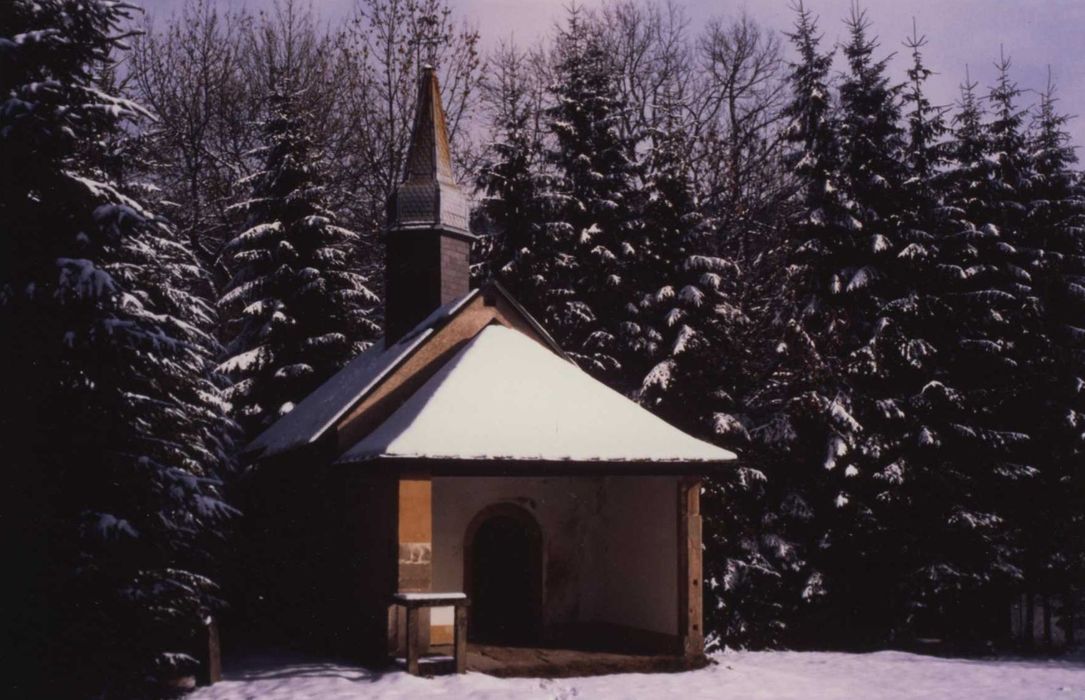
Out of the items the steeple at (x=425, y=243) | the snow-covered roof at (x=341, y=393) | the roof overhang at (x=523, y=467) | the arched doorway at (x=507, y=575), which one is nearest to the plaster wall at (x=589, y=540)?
the arched doorway at (x=507, y=575)

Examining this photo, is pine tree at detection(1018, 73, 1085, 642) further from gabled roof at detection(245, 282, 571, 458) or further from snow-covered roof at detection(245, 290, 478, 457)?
snow-covered roof at detection(245, 290, 478, 457)

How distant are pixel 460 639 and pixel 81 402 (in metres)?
5.29

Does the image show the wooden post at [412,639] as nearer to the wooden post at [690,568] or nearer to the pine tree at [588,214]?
the wooden post at [690,568]

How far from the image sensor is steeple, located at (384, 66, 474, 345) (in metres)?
19.8

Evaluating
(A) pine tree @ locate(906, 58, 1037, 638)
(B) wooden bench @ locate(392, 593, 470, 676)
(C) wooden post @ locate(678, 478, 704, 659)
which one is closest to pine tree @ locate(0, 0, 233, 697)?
(B) wooden bench @ locate(392, 593, 470, 676)

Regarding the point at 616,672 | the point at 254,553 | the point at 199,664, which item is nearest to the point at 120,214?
the point at 199,664

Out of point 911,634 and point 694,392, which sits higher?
point 694,392

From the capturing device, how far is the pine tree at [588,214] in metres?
24.6

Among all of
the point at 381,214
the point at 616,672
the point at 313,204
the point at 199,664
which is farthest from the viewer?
the point at 381,214

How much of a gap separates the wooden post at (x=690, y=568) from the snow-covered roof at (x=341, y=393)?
15.2 feet

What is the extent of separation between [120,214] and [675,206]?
13.1 metres

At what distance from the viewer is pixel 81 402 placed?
11.8 metres

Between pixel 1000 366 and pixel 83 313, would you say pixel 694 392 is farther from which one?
pixel 83 313

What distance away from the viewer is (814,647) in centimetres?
2189
